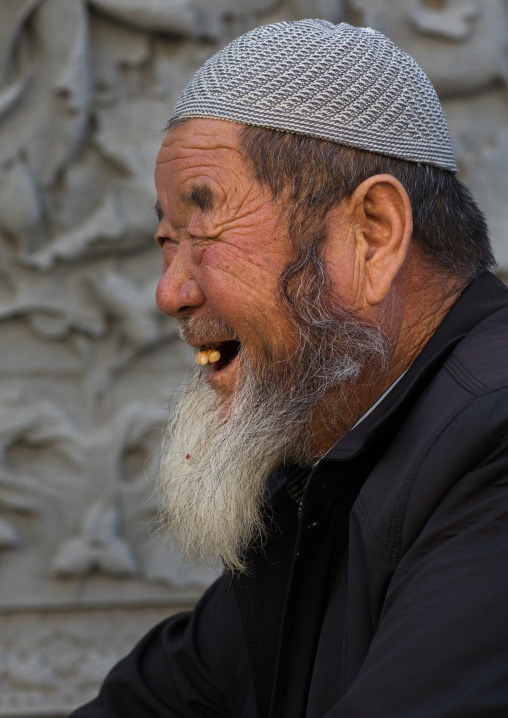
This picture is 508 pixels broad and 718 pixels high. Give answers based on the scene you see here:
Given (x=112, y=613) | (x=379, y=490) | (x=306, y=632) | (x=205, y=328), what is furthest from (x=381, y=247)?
(x=112, y=613)

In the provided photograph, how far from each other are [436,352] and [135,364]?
1.63 m

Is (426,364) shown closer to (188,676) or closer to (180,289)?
(180,289)

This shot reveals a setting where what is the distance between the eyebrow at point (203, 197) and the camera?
1.34 meters

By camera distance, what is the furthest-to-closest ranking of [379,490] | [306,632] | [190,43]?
[190,43]
[306,632]
[379,490]

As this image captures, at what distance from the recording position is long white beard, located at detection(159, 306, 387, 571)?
1313mm

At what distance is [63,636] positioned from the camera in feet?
8.62

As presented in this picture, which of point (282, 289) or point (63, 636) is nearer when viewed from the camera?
point (282, 289)

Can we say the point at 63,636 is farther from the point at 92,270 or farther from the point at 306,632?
the point at 306,632

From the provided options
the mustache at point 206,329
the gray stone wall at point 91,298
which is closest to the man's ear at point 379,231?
the mustache at point 206,329

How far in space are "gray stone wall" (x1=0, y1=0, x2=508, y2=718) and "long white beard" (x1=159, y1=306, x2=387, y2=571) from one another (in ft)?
4.09

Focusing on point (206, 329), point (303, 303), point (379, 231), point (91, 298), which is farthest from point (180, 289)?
point (91, 298)

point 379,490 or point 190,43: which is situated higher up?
point 190,43

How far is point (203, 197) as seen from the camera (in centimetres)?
135

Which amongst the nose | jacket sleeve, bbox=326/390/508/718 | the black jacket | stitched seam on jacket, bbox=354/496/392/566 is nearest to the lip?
the nose
